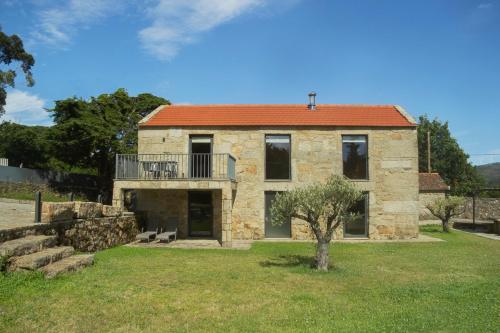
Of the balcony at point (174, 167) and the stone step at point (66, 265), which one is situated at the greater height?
the balcony at point (174, 167)

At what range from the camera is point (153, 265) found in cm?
1009

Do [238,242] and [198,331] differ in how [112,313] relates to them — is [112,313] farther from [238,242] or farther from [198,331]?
[238,242]

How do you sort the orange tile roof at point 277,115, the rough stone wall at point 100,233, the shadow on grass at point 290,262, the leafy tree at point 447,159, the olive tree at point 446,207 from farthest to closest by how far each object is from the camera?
the leafy tree at point 447,159 → the olive tree at point 446,207 → the orange tile roof at point 277,115 → the rough stone wall at point 100,233 → the shadow on grass at point 290,262

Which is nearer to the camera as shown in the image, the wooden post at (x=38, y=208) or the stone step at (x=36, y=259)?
the stone step at (x=36, y=259)

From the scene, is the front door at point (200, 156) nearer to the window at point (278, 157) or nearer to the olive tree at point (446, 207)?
the window at point (278, 157)

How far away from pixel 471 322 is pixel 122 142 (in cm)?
2318

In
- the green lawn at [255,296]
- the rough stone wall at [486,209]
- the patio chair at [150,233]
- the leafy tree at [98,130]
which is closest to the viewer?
the green lawn at [255,296]

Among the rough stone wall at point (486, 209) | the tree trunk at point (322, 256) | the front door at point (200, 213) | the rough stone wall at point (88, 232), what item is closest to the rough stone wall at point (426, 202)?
the rough stone wall at point (486, 209)

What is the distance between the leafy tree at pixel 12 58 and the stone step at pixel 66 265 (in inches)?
732

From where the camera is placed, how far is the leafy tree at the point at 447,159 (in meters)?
50.9

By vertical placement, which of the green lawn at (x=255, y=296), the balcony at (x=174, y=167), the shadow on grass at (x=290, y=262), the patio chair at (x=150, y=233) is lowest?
the shadow on grass at (x=290, y=262)

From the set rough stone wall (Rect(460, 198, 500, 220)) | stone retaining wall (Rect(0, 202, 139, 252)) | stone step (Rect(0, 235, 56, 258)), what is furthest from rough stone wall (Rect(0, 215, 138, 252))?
rough stone wall (Rect(460, 198, 500, 220))

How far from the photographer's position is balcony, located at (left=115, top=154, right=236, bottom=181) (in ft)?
50.7

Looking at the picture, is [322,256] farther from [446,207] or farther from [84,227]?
[446,207]
